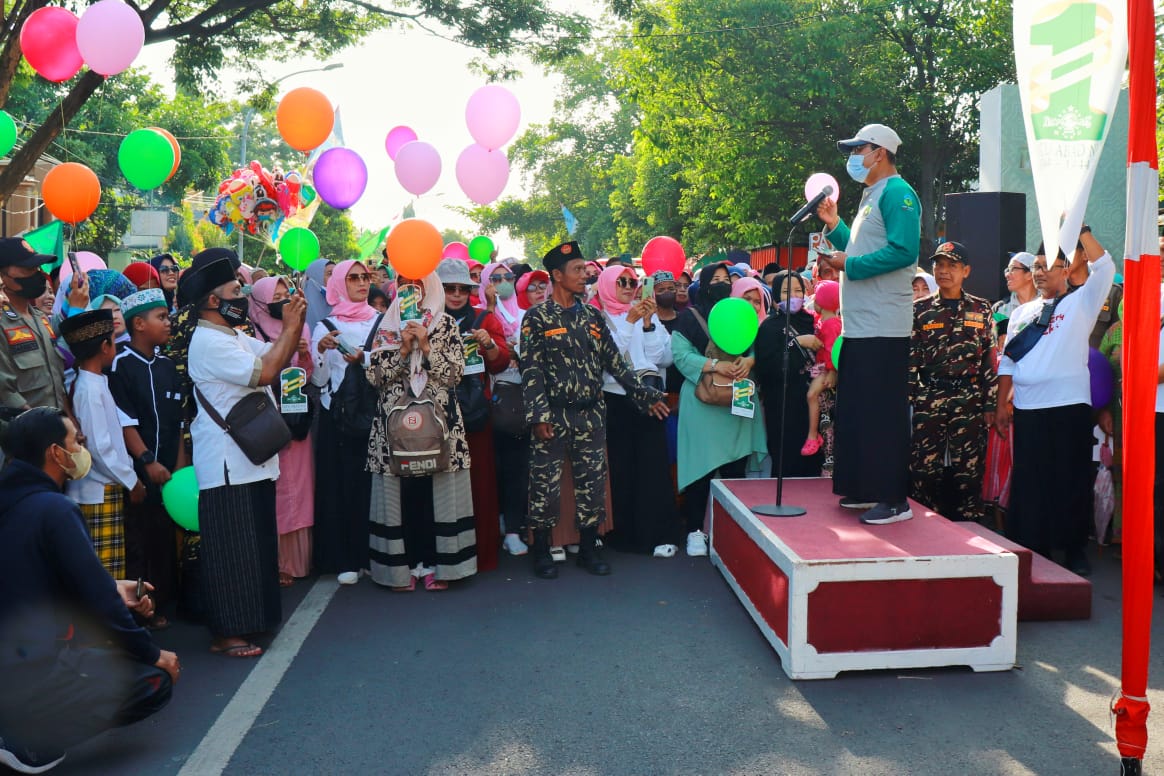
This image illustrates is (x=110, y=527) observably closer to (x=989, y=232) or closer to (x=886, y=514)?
(x=886, y=514)

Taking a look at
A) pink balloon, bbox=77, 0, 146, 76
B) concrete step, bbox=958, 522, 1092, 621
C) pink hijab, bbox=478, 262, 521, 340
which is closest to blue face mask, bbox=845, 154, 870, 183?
concrete step, bbox=958, 522, 1092, 621

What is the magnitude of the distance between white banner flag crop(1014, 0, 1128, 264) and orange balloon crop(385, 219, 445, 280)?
3.32 meters

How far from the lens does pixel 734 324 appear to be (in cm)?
632

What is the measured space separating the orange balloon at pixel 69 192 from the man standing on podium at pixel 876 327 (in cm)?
532

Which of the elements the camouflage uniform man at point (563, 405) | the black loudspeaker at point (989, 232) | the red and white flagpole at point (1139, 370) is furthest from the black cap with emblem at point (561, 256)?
the black loudspeaker at point (989, 232)

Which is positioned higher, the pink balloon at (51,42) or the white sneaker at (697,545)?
the pink balloon at (51,42)

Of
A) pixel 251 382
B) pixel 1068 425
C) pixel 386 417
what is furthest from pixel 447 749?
pixel 1068 425

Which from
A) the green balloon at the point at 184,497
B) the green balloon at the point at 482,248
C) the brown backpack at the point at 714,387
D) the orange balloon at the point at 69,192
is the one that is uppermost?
the orange balloon at the point at 69,192

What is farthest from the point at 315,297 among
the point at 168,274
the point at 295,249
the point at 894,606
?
the point at 894,606

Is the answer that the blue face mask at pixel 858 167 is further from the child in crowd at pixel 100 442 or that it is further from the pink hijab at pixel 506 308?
the child in crowd at pixel 100 442

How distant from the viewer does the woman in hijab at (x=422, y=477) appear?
577 centimetres

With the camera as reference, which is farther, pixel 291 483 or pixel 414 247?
pixel 291 483

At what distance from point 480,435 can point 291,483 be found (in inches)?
48.1

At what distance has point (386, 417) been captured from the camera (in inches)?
226
